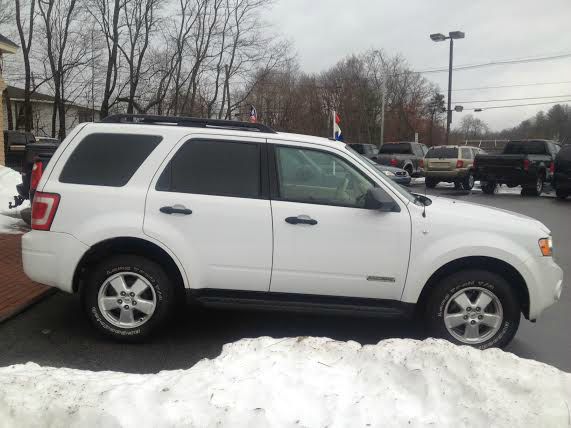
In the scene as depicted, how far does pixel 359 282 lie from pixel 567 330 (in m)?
2.40

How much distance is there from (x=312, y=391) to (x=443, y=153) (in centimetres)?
2072

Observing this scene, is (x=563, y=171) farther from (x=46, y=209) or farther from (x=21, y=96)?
(x=21, y=96)

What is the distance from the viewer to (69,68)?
1380 inches

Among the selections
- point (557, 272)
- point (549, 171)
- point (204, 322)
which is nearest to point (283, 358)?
point (204, 322)

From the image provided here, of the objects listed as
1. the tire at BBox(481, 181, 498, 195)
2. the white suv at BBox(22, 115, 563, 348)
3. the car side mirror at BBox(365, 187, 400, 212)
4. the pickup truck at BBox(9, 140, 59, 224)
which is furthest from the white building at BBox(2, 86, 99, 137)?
the car side mirror at BBox(365, 187, 400, 212)

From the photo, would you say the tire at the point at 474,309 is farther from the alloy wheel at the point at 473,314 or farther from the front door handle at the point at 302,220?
the front door handle at the point at 302,220

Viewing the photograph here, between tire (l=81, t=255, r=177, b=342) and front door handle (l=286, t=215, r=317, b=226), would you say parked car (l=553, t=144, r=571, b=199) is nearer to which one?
front door handle (l=286, t=215, r=317, b=226)

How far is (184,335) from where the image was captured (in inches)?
182

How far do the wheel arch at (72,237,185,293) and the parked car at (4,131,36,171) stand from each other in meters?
22.5

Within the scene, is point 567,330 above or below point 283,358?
below

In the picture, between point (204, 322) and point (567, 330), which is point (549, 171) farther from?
point (204, 322)

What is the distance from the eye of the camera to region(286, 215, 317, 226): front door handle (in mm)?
4141

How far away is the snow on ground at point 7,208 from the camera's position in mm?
8922

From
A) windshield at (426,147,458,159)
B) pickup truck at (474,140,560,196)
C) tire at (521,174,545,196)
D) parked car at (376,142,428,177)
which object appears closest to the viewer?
pickup truck at (474,140,560,196)
